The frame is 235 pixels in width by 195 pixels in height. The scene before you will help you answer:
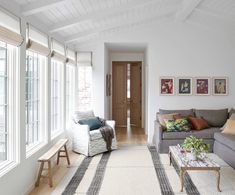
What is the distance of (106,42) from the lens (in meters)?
6.80

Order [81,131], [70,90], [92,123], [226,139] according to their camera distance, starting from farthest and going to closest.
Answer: [70,90] < [92,123] < [81,131] < [226,139]

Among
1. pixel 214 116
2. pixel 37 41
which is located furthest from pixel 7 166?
pixel 214 116

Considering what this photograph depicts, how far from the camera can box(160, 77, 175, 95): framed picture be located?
6688mm

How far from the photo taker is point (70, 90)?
6.60 m

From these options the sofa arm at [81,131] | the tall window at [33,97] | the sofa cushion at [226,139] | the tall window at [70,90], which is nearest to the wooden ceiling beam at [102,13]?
the tall window at [33,97]

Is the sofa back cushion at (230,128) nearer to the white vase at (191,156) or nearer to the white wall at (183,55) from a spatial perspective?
the white wall at (183,55)

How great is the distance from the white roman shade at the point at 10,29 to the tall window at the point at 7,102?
A: 208mm

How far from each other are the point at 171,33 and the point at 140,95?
3284 mm

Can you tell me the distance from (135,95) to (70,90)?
11.4ft

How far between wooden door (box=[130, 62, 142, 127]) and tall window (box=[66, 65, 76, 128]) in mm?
3240

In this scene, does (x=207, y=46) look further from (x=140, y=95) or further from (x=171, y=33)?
(x=140, y=95)

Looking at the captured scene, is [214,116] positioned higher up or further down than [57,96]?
further down

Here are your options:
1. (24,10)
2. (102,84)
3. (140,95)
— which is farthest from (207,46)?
(24,10)

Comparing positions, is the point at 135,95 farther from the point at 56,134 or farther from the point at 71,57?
the point at 56,134
